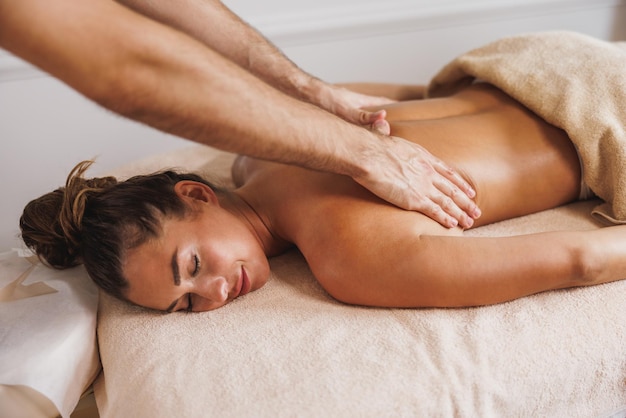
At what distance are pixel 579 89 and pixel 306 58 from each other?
0.99 metres

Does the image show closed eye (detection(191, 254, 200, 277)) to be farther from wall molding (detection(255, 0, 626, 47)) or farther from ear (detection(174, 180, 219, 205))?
wall molding (detection(255, 0, 626, 47))

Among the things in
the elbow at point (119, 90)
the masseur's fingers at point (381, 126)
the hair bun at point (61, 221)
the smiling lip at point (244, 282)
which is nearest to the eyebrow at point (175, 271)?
the smiling lip at point (244, 282)

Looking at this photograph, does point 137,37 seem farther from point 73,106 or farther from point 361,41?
point 361,41

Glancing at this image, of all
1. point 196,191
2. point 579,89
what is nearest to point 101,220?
point 196,191

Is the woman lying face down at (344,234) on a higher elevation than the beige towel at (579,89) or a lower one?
lower

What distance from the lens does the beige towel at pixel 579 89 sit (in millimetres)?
1355

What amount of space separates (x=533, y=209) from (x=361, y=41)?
100 cm

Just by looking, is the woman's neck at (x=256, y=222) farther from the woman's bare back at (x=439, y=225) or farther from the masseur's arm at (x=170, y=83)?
the masseur's arm at (x=170, y=83)

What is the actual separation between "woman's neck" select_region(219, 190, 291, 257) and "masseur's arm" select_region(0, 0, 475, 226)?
0.30m

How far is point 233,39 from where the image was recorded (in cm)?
145

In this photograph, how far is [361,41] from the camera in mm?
2176

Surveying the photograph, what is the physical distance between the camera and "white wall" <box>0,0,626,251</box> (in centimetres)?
192

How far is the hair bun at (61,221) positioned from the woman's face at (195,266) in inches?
7.5

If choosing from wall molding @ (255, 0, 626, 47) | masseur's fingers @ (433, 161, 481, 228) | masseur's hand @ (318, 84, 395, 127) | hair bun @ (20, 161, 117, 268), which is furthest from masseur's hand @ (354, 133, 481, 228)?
wall molding @ (255, 0, 626, 47)
